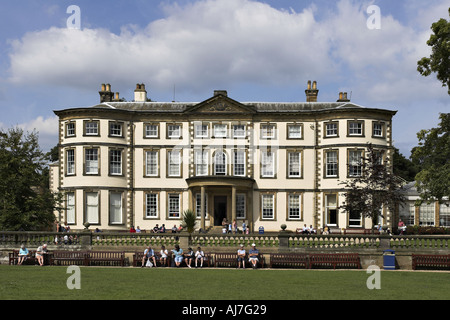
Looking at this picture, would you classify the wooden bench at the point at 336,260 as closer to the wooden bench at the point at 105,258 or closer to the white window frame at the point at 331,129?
the wooden bench at the point at 105,258

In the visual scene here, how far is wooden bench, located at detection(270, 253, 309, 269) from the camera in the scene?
3209 centimetres

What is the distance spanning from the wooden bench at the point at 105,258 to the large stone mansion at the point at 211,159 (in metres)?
20.9

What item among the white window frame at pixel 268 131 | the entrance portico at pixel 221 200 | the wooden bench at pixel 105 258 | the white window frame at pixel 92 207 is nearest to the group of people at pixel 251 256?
the wooden bench at pixel 105 258

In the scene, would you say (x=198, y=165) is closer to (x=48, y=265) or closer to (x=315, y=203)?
(x=315, y=203)

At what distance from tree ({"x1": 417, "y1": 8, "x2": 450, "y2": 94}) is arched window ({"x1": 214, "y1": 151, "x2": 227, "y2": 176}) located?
2581 centimetres

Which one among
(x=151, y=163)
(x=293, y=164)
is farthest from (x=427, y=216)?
(x=151, y=163)

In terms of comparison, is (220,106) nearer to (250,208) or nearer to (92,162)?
(250,208)

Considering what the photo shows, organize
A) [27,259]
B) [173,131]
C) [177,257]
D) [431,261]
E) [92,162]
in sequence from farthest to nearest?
[173,131] → [92,162] → [27,259] → [177,257] → [431,261]

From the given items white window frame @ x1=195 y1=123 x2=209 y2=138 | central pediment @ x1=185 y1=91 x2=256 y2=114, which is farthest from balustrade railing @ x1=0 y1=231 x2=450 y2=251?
central pediment @ x1=185 y1=91 x2=256 y2=114

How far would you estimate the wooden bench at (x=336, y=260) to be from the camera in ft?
104

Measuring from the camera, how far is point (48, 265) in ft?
108

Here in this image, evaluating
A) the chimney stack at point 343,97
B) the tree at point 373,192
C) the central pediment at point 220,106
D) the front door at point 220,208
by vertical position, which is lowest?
the front door at point 220,208

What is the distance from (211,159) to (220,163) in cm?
84

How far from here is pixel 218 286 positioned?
2088 cm
